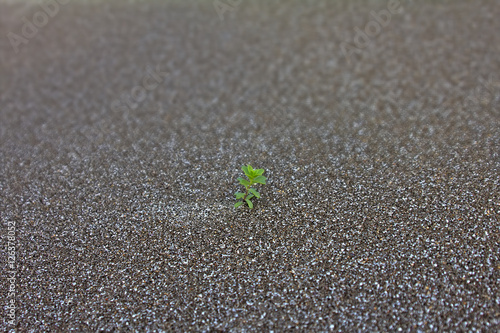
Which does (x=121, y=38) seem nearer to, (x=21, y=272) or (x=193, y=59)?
(x=193, y=59)

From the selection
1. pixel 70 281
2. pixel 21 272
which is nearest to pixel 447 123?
pixel 70 281

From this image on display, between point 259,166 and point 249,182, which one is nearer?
point 249,182

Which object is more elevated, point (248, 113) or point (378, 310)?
point (248, 113)

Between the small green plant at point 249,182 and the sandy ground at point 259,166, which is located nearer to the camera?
the sandy ground at point 259,166

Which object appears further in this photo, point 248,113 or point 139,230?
point 248,113
